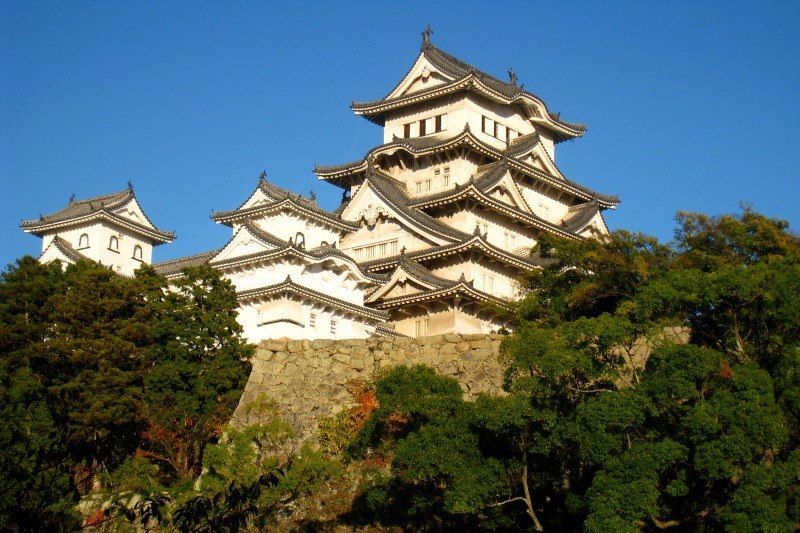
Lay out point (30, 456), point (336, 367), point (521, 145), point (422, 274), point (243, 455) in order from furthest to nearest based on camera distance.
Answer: point (521, 145) < point (422, 274) < point (336, 367) < point (243, 455) < point (30, 456)

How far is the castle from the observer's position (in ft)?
147

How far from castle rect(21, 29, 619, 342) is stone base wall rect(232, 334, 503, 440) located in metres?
7.01

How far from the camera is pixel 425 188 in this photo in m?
52.5

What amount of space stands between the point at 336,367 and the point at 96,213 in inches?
917

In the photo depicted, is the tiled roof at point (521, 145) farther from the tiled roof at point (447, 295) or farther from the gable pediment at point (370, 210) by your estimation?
the tiled roof at point (447, 295)

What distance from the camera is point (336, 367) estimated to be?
3481 centimetres

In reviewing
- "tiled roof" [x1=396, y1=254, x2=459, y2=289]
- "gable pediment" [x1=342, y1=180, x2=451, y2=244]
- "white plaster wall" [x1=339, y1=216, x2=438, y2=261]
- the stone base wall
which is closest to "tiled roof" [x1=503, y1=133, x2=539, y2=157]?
"gable pediment" [x1=342, y1=180, x2=451, y2=244]

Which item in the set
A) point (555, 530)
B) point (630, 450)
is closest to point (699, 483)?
point (630, 450)

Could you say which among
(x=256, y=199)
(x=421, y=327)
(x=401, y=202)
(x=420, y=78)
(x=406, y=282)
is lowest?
(x=421, y=327)

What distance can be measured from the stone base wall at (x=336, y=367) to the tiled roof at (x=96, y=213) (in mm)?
21637

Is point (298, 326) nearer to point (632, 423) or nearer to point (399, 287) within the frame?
point (399, 287)

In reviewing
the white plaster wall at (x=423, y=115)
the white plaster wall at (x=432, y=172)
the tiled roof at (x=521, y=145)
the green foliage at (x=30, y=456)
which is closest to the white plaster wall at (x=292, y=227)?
the white plaster wall at (x=432, y=172)

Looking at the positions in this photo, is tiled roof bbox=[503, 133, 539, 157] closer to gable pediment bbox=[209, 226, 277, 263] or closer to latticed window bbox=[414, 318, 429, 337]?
latticed window bbox=[414, 318, 429, 337]

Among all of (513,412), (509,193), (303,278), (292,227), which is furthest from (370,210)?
(513,412)
